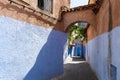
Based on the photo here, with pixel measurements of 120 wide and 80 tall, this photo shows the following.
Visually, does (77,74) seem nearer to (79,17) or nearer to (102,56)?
(79,17)

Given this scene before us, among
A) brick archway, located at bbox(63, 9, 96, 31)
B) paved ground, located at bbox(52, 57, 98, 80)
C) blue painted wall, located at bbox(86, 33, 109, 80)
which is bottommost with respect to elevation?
paved ground, located at bbox(52, 57, 98, 80)

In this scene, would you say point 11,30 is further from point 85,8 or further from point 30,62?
point 85,8

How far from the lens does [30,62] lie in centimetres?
1035

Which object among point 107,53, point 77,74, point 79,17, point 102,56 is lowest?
point 77,74

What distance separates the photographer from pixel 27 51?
9.99 m

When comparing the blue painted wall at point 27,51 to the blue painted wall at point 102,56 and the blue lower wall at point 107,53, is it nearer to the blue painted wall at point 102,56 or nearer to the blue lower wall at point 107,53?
the blue painted wall at point 102,56

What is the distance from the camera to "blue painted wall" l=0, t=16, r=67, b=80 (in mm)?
8266

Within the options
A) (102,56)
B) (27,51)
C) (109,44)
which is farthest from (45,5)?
(109,44)

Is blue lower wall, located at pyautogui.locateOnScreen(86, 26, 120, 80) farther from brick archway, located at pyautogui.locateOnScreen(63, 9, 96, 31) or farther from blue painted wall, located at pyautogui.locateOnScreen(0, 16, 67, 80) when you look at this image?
brick archway, located at pyautogui.locateOnScreen(63, 9, 96, 31)

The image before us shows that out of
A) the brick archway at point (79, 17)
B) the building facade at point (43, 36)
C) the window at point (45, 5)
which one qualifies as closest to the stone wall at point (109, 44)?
the building facade at point (43, 36)

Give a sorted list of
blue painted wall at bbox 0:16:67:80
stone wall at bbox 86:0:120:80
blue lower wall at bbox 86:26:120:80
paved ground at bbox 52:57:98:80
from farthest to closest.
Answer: paved ground at bbox 52:57:98:80 < blue painted wall at bbox 0:16:67:80 < stone wall at bbox 86:0:120:80 < blue lower wall at bbox 86:26:120:80

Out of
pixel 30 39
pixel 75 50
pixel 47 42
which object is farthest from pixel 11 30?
pixel 75 50

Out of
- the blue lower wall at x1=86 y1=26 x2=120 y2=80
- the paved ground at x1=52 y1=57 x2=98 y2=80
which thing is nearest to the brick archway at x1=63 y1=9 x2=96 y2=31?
the paved ground at x1=52 y1=57 x2=98 y2=80

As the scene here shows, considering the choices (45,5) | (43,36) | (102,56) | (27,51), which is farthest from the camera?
(45,5)
